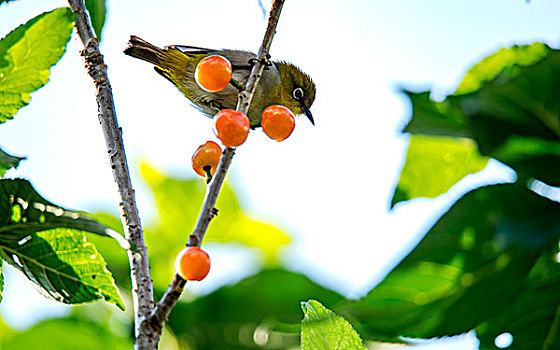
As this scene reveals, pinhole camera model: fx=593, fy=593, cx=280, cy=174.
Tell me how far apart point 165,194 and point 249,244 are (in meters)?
0.57

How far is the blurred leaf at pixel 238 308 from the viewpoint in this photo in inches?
74.3

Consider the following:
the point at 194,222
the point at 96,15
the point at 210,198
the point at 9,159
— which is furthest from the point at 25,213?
the point at 194,222

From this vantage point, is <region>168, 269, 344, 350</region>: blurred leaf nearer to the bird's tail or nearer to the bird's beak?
the bird's tail

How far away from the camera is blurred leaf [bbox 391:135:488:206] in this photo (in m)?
1.44

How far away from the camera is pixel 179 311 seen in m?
2.63

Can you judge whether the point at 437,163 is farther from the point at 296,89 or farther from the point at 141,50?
the point at 296,89

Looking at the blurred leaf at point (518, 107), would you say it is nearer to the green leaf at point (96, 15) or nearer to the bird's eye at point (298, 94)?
the green leaf at point (96, 15)

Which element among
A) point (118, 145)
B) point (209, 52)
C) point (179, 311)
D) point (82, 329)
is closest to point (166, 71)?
point (209, 52)

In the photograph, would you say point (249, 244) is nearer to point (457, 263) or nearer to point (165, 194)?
point (165, 194)

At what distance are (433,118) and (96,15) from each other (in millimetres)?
1163

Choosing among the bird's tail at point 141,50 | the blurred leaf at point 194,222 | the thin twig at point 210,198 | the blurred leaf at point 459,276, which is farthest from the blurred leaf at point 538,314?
the bird's tail at point 141,50

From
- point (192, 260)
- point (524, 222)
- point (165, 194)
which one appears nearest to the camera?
point (524, 222)

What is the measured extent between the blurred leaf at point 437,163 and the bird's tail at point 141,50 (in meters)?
3.26

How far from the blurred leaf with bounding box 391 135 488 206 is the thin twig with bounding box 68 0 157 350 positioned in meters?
0.64
